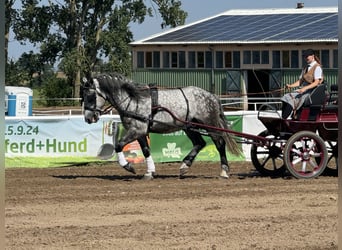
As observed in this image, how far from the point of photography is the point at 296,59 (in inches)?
1984

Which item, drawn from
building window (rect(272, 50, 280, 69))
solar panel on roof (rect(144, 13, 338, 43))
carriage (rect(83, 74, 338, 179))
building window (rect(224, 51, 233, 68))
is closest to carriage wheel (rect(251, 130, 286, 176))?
carriage (rect(83, 74, 338, 179))

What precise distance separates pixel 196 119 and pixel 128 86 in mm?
1250

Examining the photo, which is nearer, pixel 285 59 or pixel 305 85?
pixel 305 85

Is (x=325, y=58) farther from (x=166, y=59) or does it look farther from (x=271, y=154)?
(x=271, y=154)

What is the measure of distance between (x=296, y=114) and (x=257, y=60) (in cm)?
3874

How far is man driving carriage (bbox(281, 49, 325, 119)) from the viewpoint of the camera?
12453 millimetres

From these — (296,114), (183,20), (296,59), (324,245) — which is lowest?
(324,245)

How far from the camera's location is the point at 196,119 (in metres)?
13.3

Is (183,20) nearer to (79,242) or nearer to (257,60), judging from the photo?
(257,60)

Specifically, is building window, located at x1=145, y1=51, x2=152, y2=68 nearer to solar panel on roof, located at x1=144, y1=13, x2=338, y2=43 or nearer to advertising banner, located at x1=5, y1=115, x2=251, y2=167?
solar panel on roof, located at x1=144, y1=13, x2=338, y2=43

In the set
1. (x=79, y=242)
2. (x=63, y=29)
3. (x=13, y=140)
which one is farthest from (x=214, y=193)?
(x=63, y=29)

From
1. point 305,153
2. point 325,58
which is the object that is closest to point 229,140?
point 305,153

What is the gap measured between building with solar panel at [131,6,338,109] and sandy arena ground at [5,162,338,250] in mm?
35291

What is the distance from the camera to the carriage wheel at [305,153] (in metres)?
12.5
